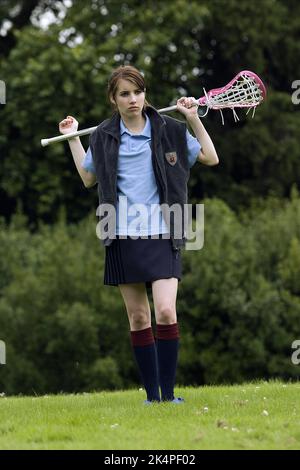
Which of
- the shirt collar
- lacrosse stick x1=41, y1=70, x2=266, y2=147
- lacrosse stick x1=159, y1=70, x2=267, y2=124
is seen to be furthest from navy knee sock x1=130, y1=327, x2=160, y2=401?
lacrosse stick x1=159, y1=70, x2=267, y2=124

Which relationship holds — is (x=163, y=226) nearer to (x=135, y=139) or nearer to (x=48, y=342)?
(x=135, y=139)

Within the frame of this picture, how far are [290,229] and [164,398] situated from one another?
501 inches

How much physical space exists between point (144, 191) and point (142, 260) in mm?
463

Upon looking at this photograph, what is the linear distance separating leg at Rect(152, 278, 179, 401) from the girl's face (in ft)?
3.83

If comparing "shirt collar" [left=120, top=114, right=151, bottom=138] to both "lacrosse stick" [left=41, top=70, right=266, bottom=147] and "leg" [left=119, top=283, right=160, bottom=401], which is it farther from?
"leg" [left=119, top=283, right=160, bottom=401]

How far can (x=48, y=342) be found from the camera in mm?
18172

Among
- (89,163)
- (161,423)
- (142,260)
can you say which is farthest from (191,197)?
(161,423)

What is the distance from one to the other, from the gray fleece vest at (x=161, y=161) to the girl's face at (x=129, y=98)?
153 millimetres

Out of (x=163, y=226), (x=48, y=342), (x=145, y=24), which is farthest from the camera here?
(x=145, y=24)

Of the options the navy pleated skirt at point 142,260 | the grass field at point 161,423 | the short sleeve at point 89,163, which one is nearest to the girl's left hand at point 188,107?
the short sleeve at point 89,163

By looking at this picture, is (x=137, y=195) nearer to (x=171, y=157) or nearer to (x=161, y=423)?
(x=171, y=157)

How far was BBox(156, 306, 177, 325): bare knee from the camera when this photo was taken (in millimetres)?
6934

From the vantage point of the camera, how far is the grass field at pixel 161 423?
19.2 feet
